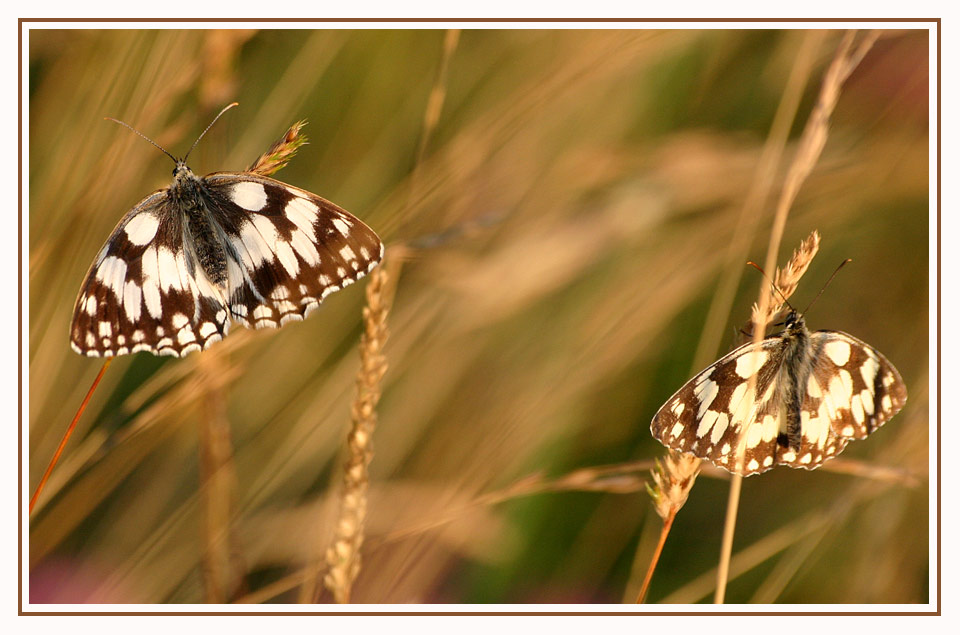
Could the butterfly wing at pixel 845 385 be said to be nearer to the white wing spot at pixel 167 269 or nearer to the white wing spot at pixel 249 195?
the white wing spot at pixel 249 195

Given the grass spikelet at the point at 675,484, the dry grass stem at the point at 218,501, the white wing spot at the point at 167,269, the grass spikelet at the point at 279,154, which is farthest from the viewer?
the dry grass stem at the point at 218,501

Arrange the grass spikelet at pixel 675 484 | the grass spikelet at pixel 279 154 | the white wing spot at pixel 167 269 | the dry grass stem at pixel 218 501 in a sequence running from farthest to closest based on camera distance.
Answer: the dry grass stem at pixel 218 501 < the white wing spot at pixel 167 269 < the grass spikelet at pixel 279 154 < the grass spikelet at pixel 675 484

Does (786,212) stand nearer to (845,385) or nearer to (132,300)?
(845,385)

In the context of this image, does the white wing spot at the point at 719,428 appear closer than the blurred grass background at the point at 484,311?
Yes

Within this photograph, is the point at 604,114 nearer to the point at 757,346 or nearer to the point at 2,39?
the point at 757,346

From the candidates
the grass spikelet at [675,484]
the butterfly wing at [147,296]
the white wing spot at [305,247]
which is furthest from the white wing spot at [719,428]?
the butterfly wing at [147,296]

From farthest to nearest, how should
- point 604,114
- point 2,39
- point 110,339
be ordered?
point 604,114 → point 2,39 → point 110,339
